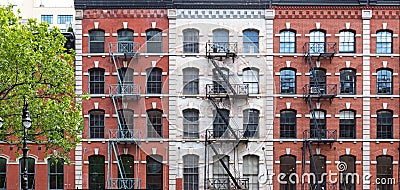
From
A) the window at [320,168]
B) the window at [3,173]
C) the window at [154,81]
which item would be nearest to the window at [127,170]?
the window at [154,81]

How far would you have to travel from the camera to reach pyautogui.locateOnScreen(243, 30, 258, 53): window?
137 ft

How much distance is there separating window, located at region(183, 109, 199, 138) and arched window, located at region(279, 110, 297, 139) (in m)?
4.99

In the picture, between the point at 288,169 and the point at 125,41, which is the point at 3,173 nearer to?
the point at 125,41

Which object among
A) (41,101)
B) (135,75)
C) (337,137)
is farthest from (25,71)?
(337,137)

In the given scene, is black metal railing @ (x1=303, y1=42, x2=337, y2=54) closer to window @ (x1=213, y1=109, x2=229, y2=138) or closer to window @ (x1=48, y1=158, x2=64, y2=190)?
window @ (x1=213, y1=109, x2=229, y2=138)

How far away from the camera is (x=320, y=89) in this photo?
41.8 m

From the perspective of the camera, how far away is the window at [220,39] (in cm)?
4109

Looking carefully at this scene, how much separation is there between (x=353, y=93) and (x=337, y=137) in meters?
2.81

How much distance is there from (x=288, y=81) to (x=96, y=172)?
12.4 m

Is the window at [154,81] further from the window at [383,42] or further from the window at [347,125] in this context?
the window at [383,42]

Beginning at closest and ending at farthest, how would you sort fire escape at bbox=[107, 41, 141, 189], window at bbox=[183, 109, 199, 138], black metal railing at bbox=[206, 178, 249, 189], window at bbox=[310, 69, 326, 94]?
black metal railing at bbox=[206, 178, 249, 189], fire escape at bbox=[107, 41, 141, 189], window at bbox=[183, 109, 199, 138], window at bbox=[310, 69, 326, 94]

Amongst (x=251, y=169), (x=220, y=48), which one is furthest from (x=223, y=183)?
(x=220, y=48)

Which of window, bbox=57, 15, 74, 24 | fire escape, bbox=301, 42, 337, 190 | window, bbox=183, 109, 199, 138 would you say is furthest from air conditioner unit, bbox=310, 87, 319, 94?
window, bbox=57, 15, 74, 24

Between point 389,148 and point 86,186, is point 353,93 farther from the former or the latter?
point 86,186
